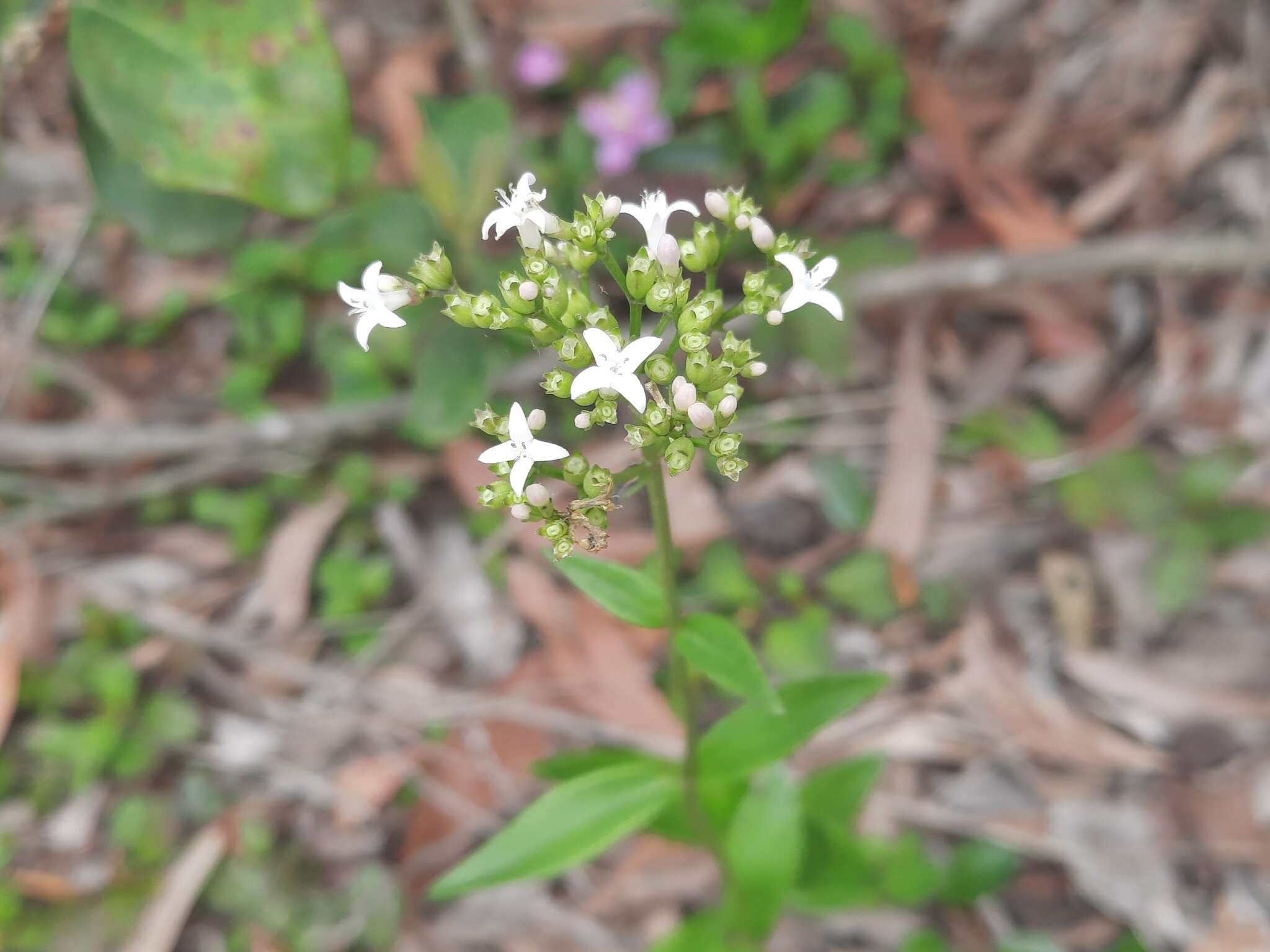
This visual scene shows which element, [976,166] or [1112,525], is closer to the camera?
[1112,525]

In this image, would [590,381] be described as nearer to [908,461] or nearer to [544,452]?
[544,452]

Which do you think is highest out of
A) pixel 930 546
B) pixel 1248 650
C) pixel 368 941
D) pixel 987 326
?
pixel 987 326

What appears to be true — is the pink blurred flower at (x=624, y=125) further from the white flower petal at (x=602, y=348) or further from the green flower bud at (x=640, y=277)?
the white flower petal at (x=602, y=348)

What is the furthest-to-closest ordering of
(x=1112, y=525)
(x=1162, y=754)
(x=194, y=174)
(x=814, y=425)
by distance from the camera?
1. (x=814, y=425)
2. (x=1112, y=525)
3. (x=1162, y=754)
4. (x=194, y=174)

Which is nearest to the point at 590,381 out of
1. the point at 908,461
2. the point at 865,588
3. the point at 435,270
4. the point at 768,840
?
the point at 435,270

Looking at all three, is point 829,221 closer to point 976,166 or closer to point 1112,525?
point 976,166

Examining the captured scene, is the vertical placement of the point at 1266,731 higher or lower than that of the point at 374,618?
lower

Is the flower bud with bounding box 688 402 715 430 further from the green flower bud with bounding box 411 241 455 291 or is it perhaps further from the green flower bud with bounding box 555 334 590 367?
the green flower bud with bounding box 411 241 455 291

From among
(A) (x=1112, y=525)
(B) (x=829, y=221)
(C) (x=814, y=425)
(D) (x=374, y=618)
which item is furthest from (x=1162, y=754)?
(D) (x=374, y=618)
